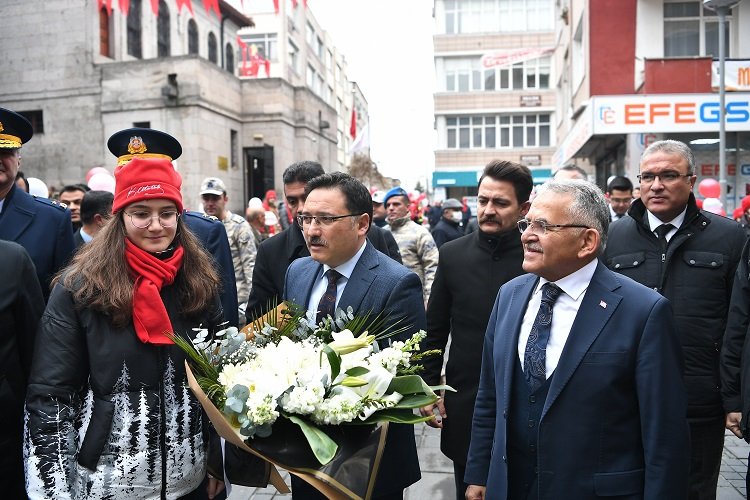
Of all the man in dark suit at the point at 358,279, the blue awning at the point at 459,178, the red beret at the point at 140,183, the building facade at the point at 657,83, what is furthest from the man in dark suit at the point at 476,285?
the blue awning at the point at 459,178

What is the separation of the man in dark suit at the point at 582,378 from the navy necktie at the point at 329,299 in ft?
2.80

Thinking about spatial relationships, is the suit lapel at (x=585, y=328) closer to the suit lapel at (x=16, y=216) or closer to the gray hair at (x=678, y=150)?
the gray hair at (x=678, y=150)

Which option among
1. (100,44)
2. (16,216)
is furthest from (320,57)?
(16,216)

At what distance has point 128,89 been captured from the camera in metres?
21.2

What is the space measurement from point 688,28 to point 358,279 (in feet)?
60.4

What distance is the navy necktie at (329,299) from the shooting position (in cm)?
321

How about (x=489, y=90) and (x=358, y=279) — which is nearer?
(x=358, y=279)

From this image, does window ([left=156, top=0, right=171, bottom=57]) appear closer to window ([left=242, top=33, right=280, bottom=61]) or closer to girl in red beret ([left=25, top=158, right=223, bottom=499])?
window ([left=242, top=33, right=280, bottom=61])

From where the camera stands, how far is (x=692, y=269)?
3.81 metres

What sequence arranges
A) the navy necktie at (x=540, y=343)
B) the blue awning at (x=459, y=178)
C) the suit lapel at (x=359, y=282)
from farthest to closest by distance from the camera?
the blue awning at (x=459, y=178) < the suit lapel at (x=359, y=282) < the navy necktie at (x=540, y=343)

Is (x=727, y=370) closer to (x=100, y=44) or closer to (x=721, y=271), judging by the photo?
(x=721, y=271)

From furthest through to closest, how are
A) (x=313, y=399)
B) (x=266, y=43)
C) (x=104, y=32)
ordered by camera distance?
1. (x=266, y=43)
2. (x=104, y=32)
3. (x=313, y=399)

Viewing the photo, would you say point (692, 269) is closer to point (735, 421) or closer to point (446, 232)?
point (735, 421)

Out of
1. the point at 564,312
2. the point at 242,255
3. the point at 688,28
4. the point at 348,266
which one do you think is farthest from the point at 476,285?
the point at 688,28
